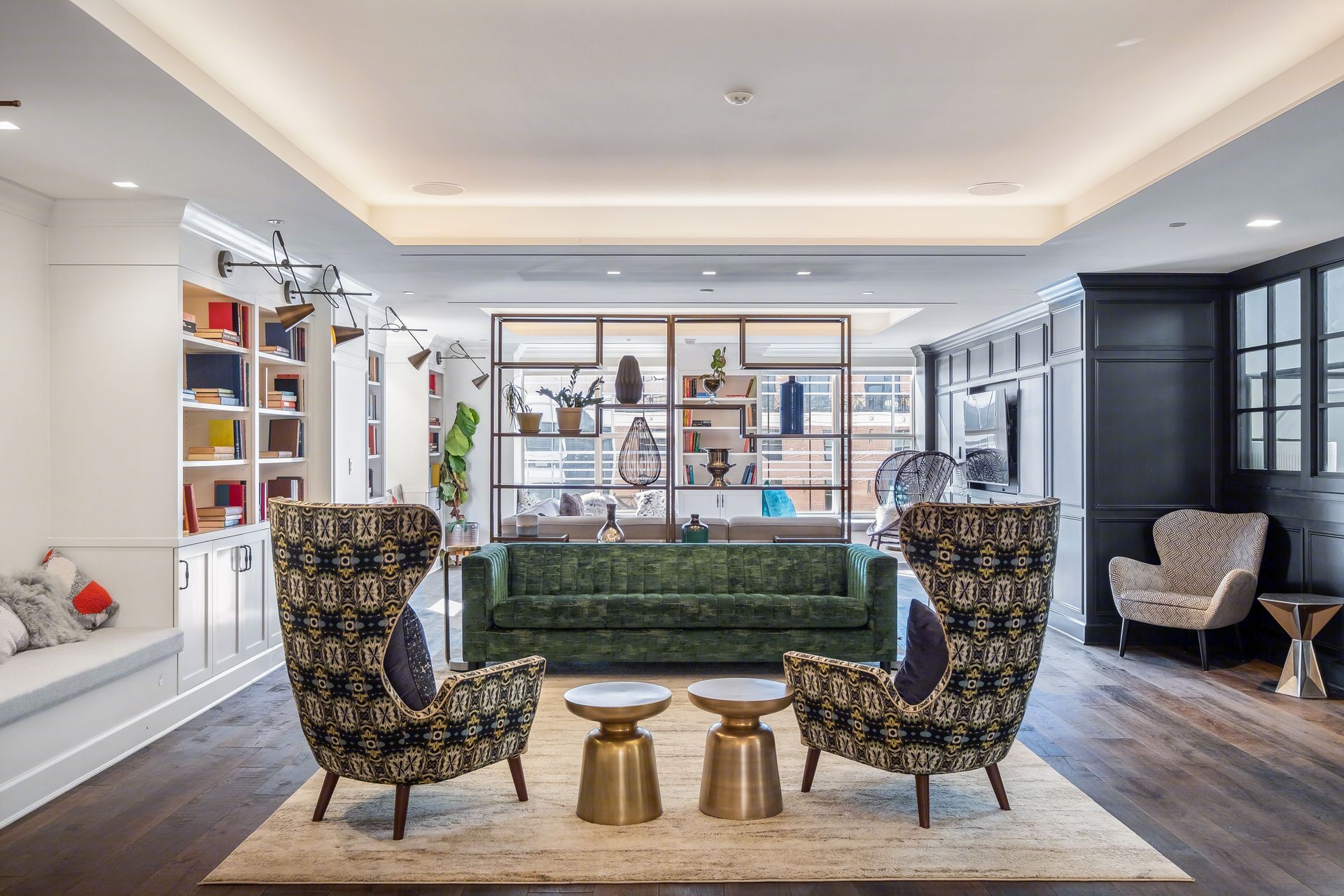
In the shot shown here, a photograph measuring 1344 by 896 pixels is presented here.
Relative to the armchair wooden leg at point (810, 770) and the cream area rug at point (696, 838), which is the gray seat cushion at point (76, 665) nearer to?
the cream area rug at point (696, 838)

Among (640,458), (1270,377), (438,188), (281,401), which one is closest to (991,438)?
(1270,377)

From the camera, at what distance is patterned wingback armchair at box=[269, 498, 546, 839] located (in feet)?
9.27

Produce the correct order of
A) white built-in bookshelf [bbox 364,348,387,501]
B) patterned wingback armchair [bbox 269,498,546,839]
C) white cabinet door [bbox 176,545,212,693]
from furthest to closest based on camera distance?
white built-in bookshelf [bbox 364,348,387,501] → white cabinet door [bbox 176,545,212,693] → patterned wingback armchair [bbox 269,498,546,839]

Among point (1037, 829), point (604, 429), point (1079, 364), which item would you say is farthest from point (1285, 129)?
point (604, 429)

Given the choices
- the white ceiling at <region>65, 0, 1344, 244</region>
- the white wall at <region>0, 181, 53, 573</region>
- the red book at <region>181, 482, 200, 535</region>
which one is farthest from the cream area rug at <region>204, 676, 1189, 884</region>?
the white ceiling at <region>65, 0, 1344, 244</region>

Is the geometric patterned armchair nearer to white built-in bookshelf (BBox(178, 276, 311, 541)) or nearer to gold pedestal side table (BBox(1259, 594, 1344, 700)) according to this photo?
gold pedestal side table (BBox(1259, 594, 1344, 700))

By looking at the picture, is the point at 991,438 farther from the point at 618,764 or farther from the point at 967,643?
the point at 618,764

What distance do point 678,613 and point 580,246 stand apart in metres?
2.17

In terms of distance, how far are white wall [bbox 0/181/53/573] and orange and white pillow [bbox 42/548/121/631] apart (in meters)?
0.09

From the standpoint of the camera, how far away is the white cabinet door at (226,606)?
4668 mm

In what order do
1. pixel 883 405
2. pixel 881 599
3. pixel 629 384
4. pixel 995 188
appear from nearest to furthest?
pixel 995 188, pixel 881 599, pixel 629 384, pixel 883 405

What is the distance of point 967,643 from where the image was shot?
2.91 meters

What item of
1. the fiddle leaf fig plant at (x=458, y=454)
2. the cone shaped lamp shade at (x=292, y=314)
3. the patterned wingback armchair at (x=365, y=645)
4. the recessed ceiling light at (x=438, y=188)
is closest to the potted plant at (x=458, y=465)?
the fiddle leaf fig plant at (x=458, y=454)

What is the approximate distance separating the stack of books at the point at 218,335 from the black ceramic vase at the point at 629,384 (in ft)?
6.98
